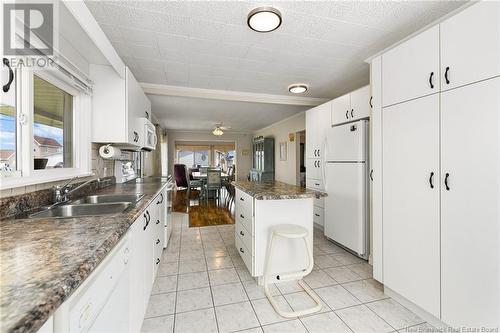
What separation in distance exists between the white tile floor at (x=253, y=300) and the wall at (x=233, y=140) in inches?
229

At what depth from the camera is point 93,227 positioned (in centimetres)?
96

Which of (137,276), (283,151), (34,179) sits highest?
(283,151)

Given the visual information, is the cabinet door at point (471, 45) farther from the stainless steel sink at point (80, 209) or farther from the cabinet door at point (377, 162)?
the stainless steel sink at point (80, 209)

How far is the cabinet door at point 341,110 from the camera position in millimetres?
2727

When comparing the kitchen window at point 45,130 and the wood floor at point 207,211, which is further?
the wood floor at point 207,211

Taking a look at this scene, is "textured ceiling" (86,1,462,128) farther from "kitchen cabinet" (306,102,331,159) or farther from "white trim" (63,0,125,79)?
"kitchen cabinet" (306,102,331,159)

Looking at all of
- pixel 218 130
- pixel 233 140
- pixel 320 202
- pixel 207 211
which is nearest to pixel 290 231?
pixel 320 202

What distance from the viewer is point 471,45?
1.29 meters

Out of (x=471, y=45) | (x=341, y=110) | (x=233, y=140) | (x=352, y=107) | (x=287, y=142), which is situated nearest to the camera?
(x=471, y=45)

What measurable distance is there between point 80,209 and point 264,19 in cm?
194

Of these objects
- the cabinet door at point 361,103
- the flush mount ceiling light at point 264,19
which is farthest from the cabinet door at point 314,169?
the flush mount ceiling light at point 264,19

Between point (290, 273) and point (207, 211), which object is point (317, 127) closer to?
point (290, 273)

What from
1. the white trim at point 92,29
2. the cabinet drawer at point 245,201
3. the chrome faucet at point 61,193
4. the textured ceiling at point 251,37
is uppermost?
the textured ceiling at point 251,37

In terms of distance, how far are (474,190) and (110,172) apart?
337 cm
